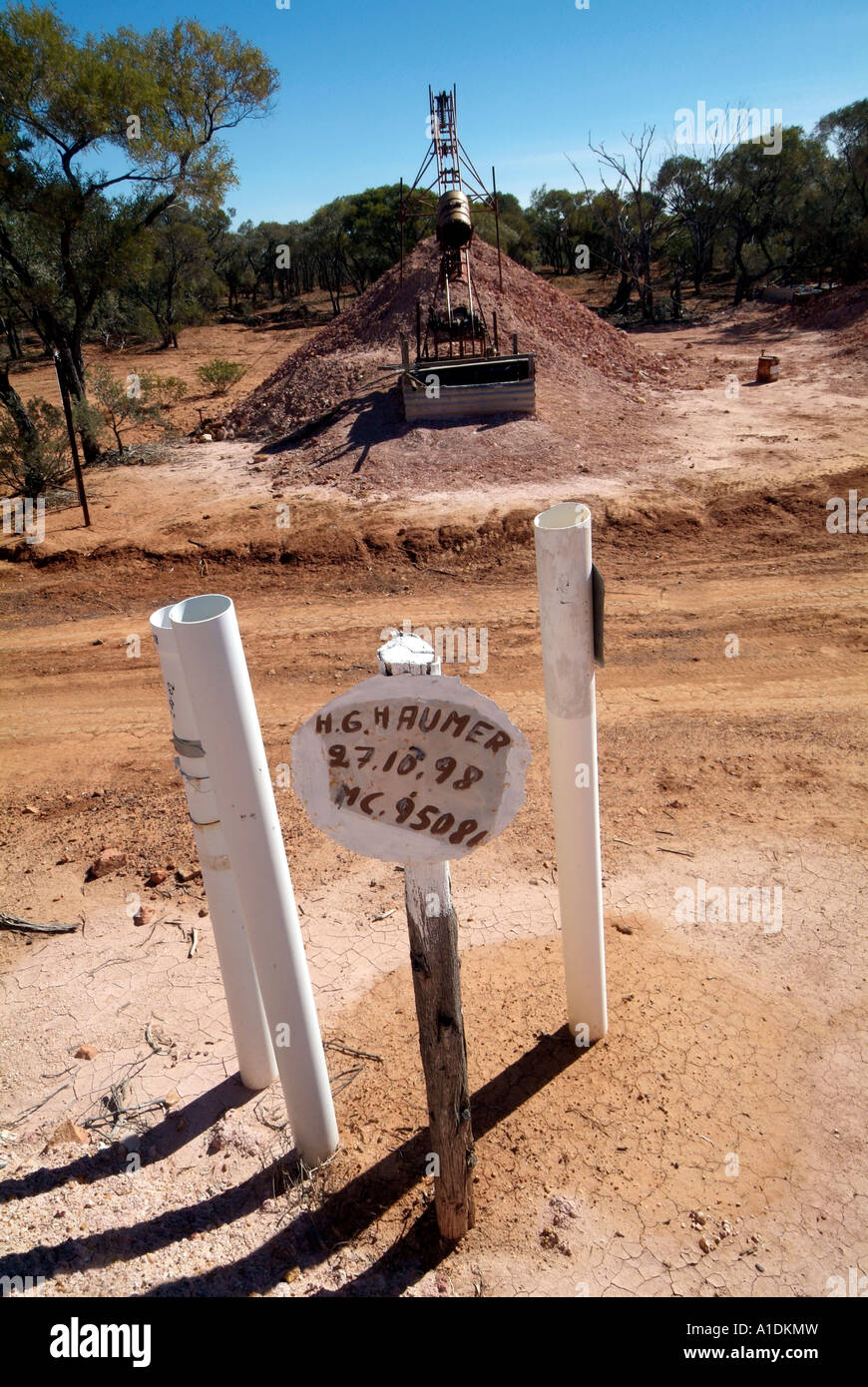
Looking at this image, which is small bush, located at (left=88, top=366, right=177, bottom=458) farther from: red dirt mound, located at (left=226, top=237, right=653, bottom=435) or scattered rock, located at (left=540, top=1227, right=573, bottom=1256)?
scattered rock, located at (left=540, top=1227, right=573, bottom=1256)

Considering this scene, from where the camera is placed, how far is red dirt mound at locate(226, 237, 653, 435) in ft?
54.1

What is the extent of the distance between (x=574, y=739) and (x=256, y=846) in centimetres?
135

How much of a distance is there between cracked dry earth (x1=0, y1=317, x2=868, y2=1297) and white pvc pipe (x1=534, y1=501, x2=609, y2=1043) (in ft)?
1.69

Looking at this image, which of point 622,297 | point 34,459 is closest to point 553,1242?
point 34,459

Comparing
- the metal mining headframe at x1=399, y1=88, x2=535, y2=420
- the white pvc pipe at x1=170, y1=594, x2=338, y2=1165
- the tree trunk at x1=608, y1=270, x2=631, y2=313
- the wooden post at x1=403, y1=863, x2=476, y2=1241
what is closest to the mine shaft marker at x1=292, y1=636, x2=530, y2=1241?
the wooden post at x1=403, y1=863, x2=476, y2=1241

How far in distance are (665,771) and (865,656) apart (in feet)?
9.09

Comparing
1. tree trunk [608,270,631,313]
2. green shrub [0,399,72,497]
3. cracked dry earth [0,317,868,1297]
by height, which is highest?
tree trunk [608,270,631,313]

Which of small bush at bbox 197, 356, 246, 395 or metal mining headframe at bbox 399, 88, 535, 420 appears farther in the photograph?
small bush at bbox 197, 356, 246, 395

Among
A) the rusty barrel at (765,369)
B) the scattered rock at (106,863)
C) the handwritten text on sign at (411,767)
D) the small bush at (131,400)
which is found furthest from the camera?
the rusty barrel at (765,369)

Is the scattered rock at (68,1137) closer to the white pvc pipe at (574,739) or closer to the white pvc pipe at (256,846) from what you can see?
the white pvc pipe at (256,846)

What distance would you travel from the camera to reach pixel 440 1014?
300cm

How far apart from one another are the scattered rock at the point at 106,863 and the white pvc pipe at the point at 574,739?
3435 mm

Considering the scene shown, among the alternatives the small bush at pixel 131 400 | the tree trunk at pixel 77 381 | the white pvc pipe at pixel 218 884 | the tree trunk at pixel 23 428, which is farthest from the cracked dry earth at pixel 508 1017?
the small bush at pixel 131 400

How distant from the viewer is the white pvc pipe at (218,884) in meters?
3.44
